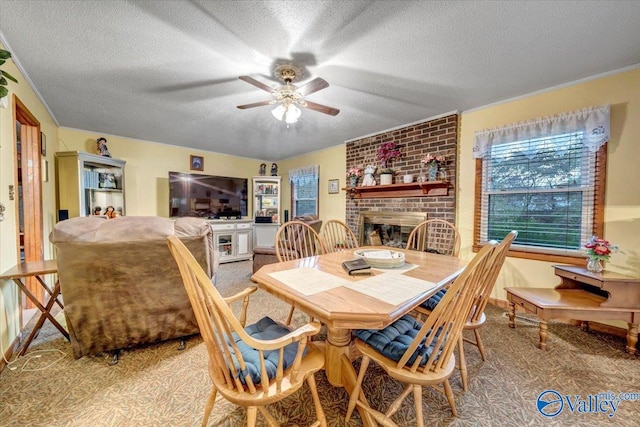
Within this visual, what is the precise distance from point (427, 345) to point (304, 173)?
4.65 metres

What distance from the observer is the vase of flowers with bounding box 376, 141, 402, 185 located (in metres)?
3.64

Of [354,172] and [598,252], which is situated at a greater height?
[354,172]

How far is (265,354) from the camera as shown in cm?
110

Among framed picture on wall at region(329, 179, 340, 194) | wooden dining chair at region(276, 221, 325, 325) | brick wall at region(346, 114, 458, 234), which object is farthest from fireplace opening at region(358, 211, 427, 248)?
wooden dining chair at region(276, 221, 325, 325)

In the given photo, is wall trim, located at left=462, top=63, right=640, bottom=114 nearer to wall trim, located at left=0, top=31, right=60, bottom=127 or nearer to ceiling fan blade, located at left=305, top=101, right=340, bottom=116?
ceiling fan blade, located at left=305, top=101, right=340, bottom=116

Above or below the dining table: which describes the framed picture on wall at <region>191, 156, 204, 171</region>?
above

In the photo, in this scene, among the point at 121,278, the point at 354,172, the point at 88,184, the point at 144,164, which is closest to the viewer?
the point at 121,278

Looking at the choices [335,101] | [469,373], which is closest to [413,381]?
[469,373]

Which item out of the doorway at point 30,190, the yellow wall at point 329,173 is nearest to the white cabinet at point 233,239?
the yellow wall at point 329,173

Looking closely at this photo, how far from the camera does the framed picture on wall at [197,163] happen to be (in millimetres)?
4852

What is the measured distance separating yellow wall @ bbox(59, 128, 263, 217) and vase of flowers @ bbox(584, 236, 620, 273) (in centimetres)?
583

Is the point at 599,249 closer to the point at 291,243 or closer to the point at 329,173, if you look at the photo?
the point at 291,243

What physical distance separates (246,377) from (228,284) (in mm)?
2821

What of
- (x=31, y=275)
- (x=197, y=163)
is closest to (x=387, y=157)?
(x=197, y=163)
